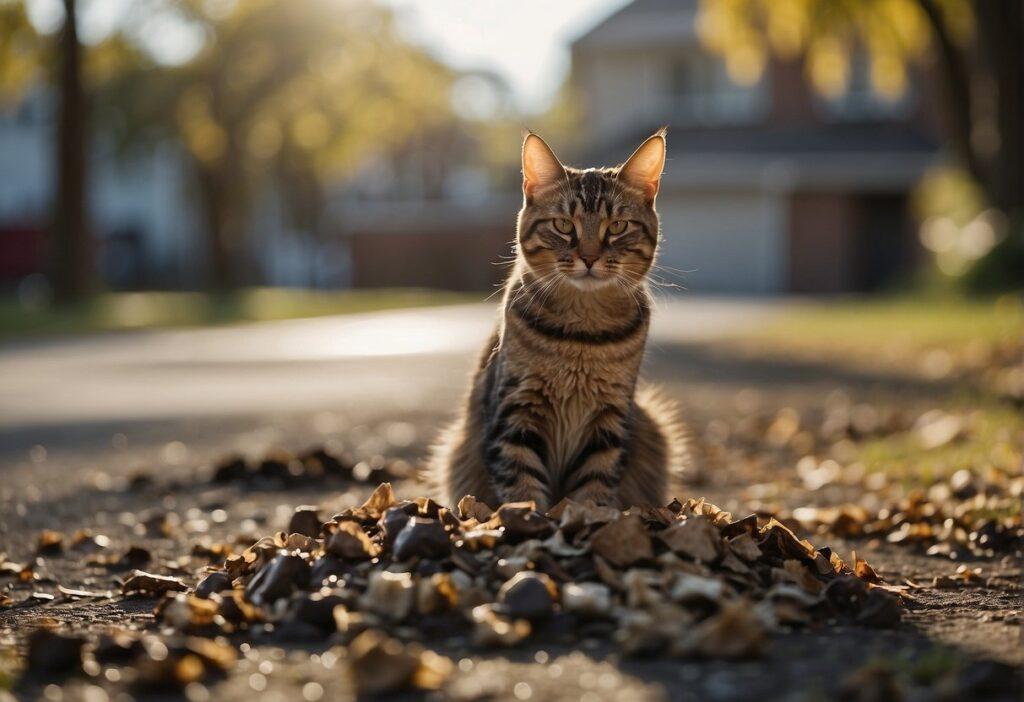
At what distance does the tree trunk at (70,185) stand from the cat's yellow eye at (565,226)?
20848mm

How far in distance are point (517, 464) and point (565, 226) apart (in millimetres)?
883

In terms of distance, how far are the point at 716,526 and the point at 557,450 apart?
2.76 feet

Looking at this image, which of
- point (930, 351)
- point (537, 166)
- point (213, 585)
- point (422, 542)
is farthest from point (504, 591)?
point (930, 351)

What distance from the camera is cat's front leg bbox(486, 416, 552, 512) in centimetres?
457

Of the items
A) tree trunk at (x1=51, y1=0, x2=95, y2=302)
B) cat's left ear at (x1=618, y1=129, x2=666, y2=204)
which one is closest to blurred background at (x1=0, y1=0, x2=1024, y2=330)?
tree trunk at (x1=51, y1=0, x2=95, y2=302)

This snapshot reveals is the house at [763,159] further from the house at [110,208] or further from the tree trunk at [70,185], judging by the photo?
the house at [110,208]

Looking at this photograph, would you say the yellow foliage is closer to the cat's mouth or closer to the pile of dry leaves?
the cat's mouth

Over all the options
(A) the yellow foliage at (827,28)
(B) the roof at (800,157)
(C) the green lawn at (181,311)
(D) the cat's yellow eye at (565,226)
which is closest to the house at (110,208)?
(C) the green lawn at (181,311)

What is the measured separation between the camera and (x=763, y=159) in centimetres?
3412

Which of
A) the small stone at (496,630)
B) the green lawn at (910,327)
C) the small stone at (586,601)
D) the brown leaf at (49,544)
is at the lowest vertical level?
the green lawn at (910,327)

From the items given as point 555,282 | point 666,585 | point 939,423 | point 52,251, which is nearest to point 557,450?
point 555,282

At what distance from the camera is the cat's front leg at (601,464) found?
4.69 m

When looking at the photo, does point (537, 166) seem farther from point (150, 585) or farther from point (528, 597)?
point (150, 585)

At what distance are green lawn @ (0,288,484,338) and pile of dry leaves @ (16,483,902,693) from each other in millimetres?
16206
